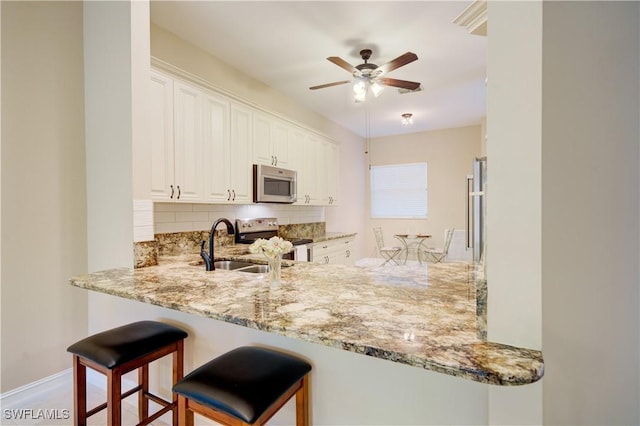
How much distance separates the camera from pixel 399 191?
6.43m

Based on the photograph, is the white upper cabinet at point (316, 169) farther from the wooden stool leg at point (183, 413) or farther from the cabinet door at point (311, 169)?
the wooden stool leg at point (183, 413)

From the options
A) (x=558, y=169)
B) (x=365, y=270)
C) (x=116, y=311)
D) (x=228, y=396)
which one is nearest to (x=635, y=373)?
(x=558, y=169)

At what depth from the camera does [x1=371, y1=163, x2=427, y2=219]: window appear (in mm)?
6238

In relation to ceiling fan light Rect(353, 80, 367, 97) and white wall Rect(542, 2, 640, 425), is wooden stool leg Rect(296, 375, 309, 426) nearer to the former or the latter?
white wall Rect(542, 2, 640, 425)

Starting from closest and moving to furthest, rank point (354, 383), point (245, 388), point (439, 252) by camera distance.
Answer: point (245, 388) < point (354, 383) < point (439, 252)

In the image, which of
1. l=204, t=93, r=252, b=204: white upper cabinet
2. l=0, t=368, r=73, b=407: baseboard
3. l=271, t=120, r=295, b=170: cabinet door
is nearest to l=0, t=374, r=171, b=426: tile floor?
l=0, t=368, r=73, b=407: baseboard

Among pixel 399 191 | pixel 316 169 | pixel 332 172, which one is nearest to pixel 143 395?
pixel 316 169

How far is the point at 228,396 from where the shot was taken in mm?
1101

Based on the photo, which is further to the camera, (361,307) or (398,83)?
(398,83)

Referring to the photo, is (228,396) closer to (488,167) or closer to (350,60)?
(488,167)

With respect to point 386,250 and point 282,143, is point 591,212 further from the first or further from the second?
point 386,250

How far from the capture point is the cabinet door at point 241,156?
10.1 feet

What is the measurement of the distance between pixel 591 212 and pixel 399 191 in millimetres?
5586

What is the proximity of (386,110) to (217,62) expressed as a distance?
2663 mm
